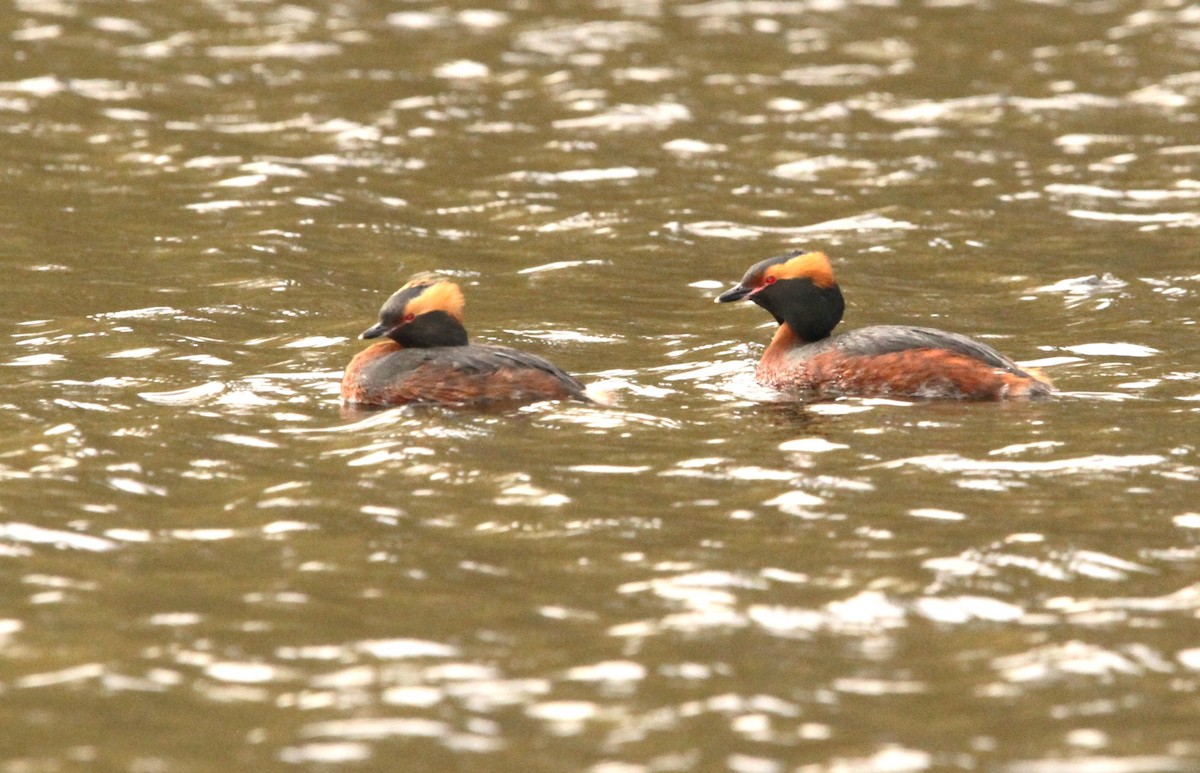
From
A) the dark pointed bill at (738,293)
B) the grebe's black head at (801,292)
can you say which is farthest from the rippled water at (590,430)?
the grebe's black head at (801,292)

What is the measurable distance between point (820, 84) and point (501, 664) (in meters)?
16.6

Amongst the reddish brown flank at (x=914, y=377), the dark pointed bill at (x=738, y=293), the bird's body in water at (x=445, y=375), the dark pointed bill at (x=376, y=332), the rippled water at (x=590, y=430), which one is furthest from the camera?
the dark pointed bill at (x=738, y=293)

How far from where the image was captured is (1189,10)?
26.7 metres

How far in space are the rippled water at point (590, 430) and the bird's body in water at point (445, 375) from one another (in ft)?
0.76

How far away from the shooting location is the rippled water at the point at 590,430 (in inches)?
305

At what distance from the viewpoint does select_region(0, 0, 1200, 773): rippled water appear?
7.75 metres

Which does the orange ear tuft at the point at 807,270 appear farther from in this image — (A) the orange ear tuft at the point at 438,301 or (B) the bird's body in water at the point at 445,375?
(A) the orange ear tuft at the point at 438,301

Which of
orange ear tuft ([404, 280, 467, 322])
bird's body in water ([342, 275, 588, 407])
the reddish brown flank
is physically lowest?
the reddish brown flank

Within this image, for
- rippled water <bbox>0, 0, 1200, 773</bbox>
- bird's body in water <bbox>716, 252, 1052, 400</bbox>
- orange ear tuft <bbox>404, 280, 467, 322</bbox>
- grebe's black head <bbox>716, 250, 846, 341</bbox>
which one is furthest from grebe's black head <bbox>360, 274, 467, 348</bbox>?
bird's body in water <bbox>716, 252, 1052, 400</bbox>

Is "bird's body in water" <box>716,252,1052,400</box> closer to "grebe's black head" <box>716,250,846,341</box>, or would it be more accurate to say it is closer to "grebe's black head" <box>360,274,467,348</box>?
"grebe's black head" <box>716,250,846,341</box>

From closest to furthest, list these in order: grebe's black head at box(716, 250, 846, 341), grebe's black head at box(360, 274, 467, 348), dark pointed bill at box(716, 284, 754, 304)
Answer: grebe's black head at box(360, 274, 467, 348) < grebe's black head at box(716, 250, 846, 341) < dark pointed bill at box(716, 284, 754, 304)

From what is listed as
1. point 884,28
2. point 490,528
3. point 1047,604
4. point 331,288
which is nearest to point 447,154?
point 331,288

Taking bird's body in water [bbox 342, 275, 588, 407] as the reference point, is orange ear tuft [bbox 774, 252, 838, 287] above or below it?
above

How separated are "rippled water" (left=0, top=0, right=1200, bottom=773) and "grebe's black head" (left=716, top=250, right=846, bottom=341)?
2.24ft
